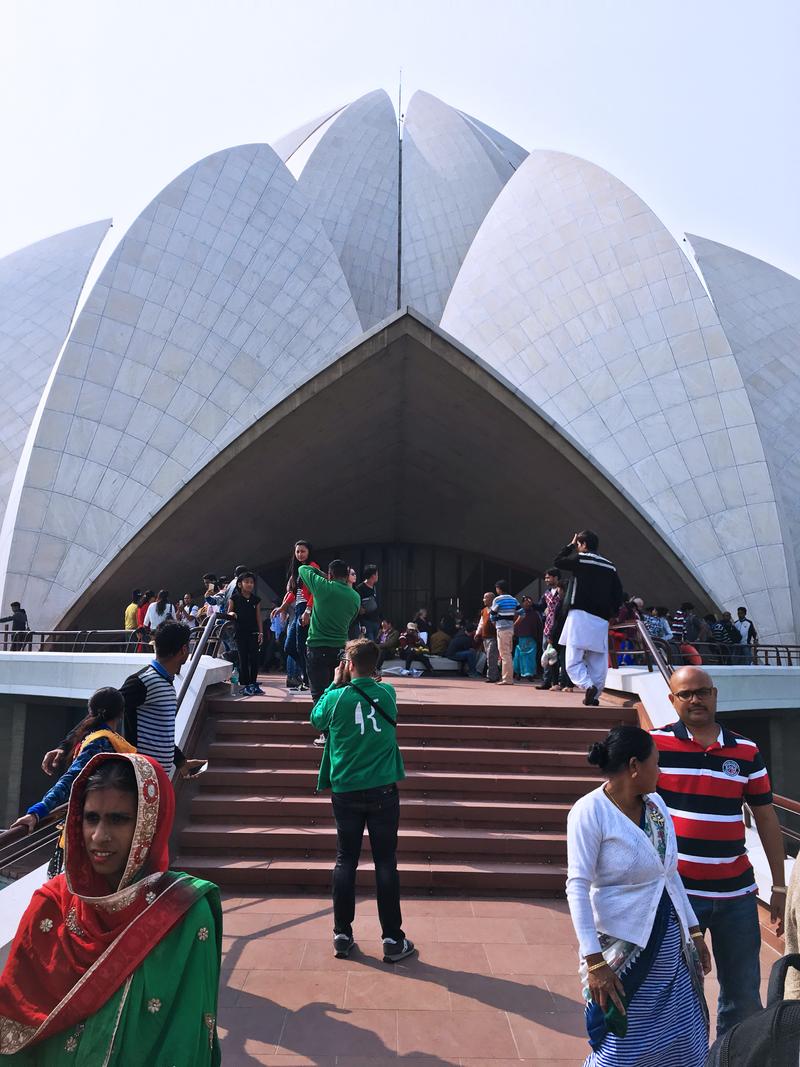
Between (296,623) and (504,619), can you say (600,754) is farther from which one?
(504,619)

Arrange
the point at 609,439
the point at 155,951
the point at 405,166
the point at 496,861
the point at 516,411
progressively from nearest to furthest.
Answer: the point at 155,951 → the point at 496,861 → the point at 516,411 → the point at 609,439 → the point at 405,166

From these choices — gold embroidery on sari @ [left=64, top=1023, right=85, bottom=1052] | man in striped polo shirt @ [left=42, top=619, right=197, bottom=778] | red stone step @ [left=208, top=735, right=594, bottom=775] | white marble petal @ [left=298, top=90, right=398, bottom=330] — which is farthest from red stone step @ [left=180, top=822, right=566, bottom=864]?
white marble petal @ [left=298, top=90, right=398, bottom=330]

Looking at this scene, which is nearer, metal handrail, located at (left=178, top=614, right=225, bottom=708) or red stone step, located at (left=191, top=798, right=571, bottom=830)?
red stone step, located at (left=191, top=798, right=571, bottom=830)

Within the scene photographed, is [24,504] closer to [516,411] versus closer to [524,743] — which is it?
[516,411]

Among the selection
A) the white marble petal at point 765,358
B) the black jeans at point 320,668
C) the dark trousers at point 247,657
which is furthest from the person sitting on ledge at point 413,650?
the white marble petal at point 765,358

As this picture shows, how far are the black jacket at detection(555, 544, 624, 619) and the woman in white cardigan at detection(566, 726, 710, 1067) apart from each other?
12.3ft

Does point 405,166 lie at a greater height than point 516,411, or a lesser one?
greater

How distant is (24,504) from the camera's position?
569 inches

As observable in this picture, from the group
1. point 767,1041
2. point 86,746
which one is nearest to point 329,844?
point 86,746

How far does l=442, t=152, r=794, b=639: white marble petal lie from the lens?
14.6 metres

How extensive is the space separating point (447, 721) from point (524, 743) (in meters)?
0.65

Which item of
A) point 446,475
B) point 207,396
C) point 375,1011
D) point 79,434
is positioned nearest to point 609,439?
point 446,475

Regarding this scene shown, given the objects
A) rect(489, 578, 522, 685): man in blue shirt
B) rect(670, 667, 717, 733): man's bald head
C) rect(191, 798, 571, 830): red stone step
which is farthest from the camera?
rect(489, 578, 522, 685): man in blue shirt

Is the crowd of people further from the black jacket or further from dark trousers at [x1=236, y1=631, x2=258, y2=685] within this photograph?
dark trousers at [x1=236, y1=631, x2=258, y2=685]
